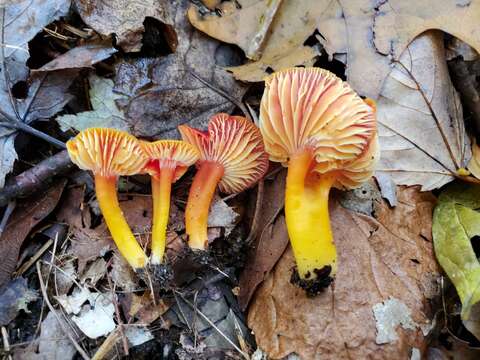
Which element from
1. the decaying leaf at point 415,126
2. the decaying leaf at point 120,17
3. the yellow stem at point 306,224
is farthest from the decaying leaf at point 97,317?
the decaying leaf at point 415,126

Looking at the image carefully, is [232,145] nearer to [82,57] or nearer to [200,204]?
[200,204]

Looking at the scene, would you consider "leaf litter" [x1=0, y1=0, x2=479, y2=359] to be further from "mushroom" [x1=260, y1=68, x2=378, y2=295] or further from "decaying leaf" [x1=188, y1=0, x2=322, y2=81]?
"mushroom" [x1=260, y1=68, x2=378, y2=295]

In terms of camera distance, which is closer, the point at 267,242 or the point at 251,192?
the point at 267,242

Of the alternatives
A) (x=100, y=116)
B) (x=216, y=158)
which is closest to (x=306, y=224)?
(x=216, y=158)

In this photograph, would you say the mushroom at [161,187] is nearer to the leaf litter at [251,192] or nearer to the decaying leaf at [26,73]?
the leaf litter at [251,192]

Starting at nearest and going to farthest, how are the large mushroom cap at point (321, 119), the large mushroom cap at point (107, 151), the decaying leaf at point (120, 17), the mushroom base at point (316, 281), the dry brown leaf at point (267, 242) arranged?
the large mushroom cap at point (321, 119), the large mushroom cap at point (107, 151), the mushroom base at point (316, 281), the dry brown leaf at point (267, 242), the decaying leaf at point (120, 17)

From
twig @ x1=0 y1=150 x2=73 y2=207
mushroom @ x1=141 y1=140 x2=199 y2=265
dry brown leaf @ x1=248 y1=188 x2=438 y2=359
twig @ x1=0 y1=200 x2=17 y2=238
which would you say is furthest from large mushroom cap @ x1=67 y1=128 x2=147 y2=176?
dry brown leaf @ x1=248 y1=188 x2=438 y2=359

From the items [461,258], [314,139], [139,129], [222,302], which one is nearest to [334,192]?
[314,139]
